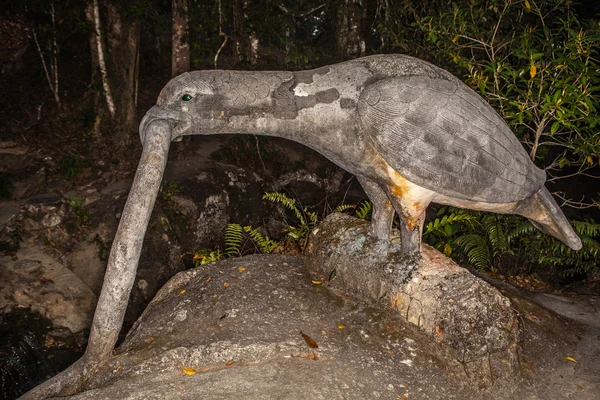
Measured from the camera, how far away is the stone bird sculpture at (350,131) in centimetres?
308

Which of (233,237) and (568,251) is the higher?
(233,237)

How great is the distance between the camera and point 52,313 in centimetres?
608

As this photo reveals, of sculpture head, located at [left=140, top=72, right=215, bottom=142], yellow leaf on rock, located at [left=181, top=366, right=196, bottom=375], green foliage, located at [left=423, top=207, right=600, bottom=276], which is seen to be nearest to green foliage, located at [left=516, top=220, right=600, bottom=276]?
green foliage, located at [left=423, top=207, right=600, bottom=276]

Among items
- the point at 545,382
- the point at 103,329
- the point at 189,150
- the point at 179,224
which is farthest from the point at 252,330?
the point at 189,150

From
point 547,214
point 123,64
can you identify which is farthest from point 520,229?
point 123,64

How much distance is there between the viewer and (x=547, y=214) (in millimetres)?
A: 3930

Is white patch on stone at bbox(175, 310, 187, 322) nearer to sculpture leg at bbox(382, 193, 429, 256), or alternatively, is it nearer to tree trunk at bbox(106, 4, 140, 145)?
sculpture leg at bbox(382, 193, 429, 256)

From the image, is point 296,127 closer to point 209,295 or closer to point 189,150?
point 209,295

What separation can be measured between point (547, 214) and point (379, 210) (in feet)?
4.26

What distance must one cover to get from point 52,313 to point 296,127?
4.43 meters

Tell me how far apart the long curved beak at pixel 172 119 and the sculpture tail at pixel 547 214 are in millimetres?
2492

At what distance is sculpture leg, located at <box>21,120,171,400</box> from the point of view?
3002 millimetres

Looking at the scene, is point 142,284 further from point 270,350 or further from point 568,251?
point 568,251

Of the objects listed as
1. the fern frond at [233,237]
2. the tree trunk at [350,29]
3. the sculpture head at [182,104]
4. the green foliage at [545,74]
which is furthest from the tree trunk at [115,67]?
the sculpture head at [182,104]
